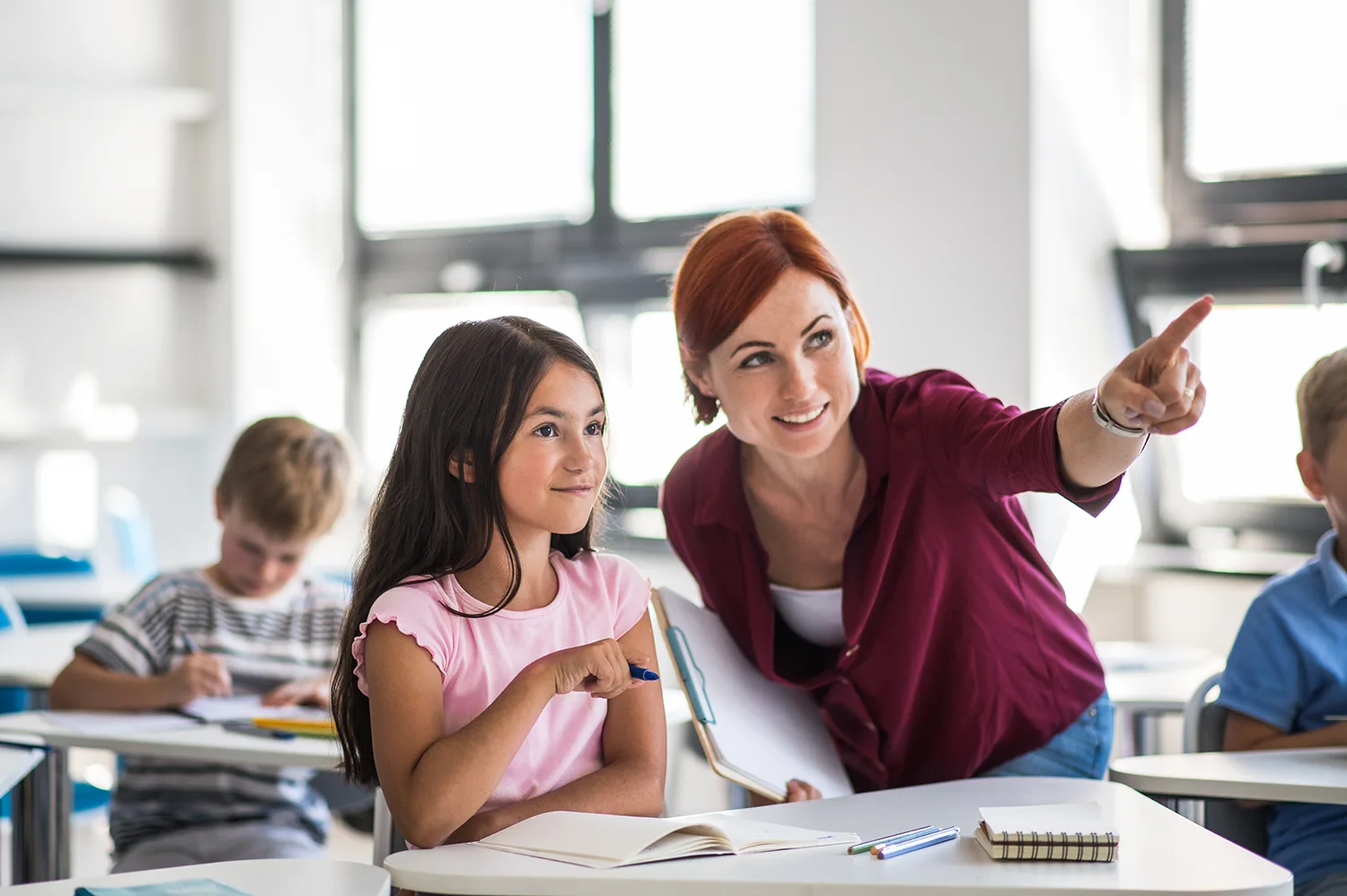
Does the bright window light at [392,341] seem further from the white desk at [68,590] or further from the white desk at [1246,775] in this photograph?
the white desk at [1246,775]

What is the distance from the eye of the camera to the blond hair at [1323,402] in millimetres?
2035

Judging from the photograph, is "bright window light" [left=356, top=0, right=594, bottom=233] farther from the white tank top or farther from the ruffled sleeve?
the ruffled sleeve

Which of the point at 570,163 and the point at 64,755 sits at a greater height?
the point at 570,163

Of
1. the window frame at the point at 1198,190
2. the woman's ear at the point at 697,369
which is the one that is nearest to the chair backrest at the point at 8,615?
the woman's ear at the point at 697,369

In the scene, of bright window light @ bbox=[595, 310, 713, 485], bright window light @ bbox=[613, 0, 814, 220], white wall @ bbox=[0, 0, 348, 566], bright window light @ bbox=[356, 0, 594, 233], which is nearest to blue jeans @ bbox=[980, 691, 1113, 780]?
bright window light @ bbox=[613, 0, 814, 220]

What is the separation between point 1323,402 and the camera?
6.77 ft

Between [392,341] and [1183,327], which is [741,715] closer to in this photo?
[1183,327]

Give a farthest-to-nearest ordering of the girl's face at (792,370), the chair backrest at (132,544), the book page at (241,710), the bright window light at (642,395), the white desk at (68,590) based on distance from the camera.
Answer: the bright window light at (642,395) < the chair backrest at (132,544) < the white desk at (68,590) < the book page at (241,710) < the girl's face at (792,370)

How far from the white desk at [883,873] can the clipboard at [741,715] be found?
35 cm

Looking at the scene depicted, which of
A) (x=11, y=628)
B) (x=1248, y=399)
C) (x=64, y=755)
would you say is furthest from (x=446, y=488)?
(x=1248, y=399)

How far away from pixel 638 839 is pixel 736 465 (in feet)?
2.57

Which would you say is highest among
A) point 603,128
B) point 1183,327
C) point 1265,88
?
point 603,128

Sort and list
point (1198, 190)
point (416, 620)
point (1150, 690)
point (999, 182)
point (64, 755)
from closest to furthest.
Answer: point (416, 620) → point (64, 755) → point (1150, 690) → point (999, 182) → point (1198, 190)

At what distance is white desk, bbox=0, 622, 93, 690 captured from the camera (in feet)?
8.13
